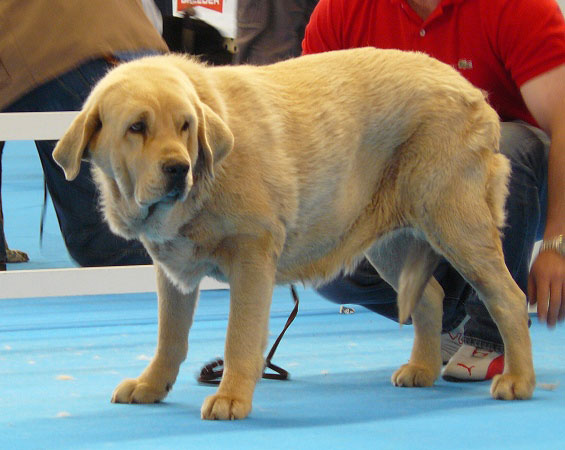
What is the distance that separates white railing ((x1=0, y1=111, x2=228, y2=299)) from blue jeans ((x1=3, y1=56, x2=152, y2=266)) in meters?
0.16

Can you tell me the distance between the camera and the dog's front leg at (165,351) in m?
2.33

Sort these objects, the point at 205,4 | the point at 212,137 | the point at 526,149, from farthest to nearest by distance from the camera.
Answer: the point at 205,4
the point at 526,149
the point at 212,137

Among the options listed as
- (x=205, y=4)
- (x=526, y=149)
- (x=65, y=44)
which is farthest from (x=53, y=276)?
(x=205, y=4)

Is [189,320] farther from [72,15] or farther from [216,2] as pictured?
[216,2]

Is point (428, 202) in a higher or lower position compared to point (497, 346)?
Answer: higher

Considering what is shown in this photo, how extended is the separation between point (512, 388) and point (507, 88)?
1063 mm

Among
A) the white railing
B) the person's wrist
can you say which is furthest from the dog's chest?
A: the white railing

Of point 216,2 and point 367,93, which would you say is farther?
point 216,2

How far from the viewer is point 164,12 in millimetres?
6328

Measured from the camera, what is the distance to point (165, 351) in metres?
2.36

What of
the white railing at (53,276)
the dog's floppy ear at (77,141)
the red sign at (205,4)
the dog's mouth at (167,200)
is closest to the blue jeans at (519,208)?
the dog's mouth at (167,200)

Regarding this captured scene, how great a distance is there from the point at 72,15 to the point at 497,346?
202cm

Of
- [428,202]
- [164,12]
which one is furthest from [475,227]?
[164,12]

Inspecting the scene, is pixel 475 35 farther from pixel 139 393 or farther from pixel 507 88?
pixel 139 393
